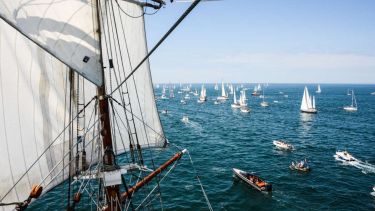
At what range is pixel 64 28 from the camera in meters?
9.59

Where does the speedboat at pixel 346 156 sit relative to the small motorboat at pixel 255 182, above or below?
below

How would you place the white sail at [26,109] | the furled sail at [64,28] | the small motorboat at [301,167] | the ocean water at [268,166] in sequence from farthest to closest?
1. the small motorboat at [301,167]
2. the ocean water at [268,166]
3. the white sail at [26,109]
4. the furled sail at [64,28]

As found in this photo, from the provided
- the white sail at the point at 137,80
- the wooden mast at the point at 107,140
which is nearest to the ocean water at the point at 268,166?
the white sail at the point at 137,80

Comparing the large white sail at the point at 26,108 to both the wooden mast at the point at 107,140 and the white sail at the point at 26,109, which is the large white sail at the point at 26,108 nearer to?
the white sail at the point at 26,109

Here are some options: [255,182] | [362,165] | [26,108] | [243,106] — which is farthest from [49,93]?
[243,106]

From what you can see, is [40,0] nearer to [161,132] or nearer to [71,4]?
[71,4]

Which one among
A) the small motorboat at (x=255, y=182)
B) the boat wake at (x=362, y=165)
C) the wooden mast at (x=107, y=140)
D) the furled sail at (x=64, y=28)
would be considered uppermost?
the furled sail at (x=64, y=28)

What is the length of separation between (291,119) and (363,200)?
75.0 meters

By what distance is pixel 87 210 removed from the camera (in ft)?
115

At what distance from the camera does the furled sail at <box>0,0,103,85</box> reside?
8.56m

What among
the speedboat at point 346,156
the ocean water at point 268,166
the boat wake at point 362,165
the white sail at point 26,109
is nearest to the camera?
the white sail at point 26,109

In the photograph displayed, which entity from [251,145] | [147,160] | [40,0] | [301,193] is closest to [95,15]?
[40,0]

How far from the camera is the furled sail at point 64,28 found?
337 inches

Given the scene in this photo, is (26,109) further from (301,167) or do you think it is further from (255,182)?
(301,167)
